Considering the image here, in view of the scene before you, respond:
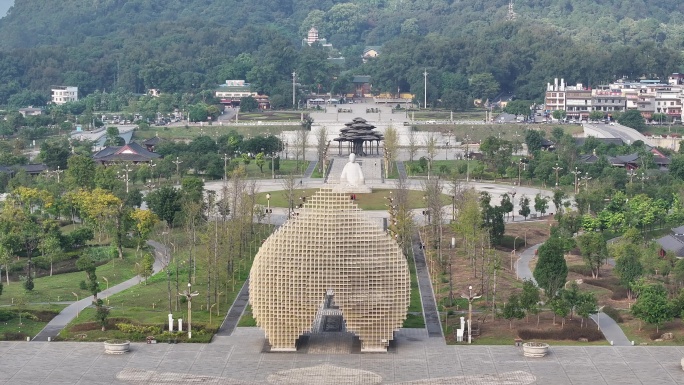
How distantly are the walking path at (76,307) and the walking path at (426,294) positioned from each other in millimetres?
11979

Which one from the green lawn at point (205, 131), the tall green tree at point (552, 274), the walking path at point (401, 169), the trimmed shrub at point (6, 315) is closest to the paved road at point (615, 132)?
the walking path at point (401, 169)

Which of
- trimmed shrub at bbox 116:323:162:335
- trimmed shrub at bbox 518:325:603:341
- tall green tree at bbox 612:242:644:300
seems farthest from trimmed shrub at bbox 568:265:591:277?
trimmed shrub at bbox 116:323:162:335

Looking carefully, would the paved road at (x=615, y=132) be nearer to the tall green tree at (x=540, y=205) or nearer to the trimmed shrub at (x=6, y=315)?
the tall green tree at (x=540, y=205)

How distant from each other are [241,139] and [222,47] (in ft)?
248

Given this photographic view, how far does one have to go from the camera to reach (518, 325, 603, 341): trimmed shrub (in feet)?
198

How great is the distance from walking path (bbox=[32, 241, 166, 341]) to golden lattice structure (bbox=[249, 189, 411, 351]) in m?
8.61

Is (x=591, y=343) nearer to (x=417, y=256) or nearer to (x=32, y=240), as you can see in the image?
(x=417, y=256)

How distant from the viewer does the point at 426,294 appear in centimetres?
6956

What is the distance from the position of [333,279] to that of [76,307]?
13.2m

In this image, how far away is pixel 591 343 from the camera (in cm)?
5975

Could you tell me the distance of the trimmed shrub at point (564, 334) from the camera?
198ft

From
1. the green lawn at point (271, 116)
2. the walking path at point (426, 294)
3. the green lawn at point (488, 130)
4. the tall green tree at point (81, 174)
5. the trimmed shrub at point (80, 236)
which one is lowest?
the walking path at point (426, 294)

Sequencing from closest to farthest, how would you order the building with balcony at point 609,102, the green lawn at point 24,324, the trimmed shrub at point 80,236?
the green lawn at point 24,324 < the trimmed shrub at point 80,236 < the building with balcony at point 609,102

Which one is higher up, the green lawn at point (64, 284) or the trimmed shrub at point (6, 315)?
the trimmed shrub at point (6, 315)
